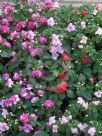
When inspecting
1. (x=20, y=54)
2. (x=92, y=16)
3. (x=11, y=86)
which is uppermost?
(x=92, y=16)

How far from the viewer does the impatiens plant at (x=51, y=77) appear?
122 inches

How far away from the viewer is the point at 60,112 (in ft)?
10.7

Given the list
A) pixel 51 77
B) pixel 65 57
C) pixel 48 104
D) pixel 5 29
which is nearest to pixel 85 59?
pixel 65 57

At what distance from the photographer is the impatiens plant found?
3105 mm

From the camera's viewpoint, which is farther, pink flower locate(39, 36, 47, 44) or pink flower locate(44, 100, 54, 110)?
pink flower locate(39, 36, 47, 44)

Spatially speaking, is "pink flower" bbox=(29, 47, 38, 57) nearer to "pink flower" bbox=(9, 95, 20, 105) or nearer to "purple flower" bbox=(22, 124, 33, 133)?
"pink flower" bbox=(9, 95, 20, 105)

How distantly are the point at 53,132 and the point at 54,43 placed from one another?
25.3 inches

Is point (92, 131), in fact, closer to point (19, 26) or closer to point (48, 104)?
point (48, 104)

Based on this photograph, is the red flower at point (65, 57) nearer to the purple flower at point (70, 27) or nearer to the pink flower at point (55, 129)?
the purple flower at point (70, 27)

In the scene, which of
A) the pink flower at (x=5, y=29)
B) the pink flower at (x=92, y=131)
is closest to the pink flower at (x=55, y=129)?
the pink flower at (x=92, y=131)

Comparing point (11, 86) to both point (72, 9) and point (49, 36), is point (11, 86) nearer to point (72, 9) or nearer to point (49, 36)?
point (49, 36)

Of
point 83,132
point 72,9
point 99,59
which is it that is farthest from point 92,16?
point 83,132

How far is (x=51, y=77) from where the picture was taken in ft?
10.7

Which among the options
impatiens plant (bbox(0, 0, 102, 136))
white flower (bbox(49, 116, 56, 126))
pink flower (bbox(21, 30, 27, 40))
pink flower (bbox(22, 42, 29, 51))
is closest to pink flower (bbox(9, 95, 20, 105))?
impatiens plant (bbox(0, 0, 102, 136))
